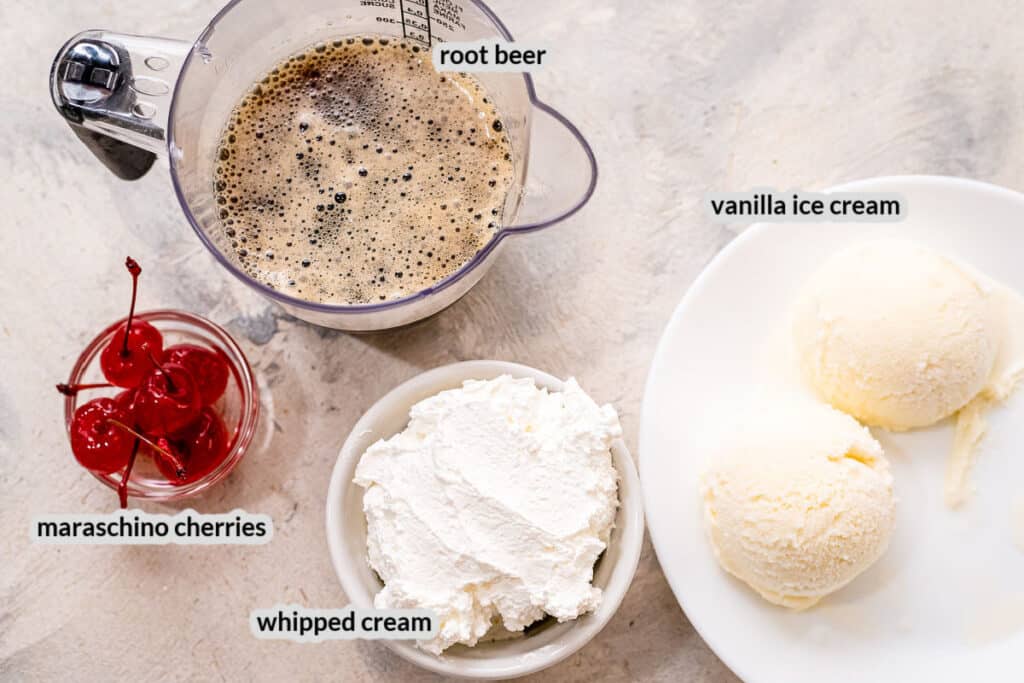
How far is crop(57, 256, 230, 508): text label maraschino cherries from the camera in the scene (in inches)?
39.6

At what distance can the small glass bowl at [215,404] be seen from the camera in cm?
105

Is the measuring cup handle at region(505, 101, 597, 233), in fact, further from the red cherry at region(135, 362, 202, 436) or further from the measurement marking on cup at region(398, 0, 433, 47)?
the red cherry at region(135, 362, 202, 436)

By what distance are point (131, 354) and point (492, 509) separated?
1.34 ft

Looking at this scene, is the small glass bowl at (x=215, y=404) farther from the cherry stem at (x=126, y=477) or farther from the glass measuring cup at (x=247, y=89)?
the glass measuring cup at (x=247, y=89)

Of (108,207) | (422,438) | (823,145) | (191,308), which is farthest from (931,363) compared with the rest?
(108,207)

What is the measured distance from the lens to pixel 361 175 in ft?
3.26

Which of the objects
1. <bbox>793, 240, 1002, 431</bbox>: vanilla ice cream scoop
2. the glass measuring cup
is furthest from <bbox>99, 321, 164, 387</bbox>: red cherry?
<bbox>793, 240, 1002, 431</bbox>: vanilla ice cream scoop

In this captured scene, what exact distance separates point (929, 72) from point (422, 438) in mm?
731

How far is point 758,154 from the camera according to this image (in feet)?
3.73

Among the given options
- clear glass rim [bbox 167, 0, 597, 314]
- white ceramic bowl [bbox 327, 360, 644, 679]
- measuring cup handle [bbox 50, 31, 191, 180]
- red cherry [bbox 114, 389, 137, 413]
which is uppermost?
measuring cup handle [bbox 50, 31, 191, 180]

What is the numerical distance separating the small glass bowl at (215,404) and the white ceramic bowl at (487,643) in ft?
0.44

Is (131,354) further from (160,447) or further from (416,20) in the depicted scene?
(416,20)

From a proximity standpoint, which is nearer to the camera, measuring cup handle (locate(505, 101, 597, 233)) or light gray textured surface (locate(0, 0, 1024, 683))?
measuring cup handle (locate(505, 101, 597, 233))

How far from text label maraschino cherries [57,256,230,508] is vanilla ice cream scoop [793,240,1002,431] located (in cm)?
Result: 65
